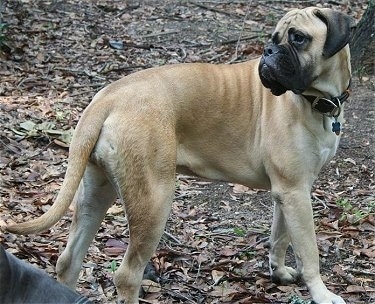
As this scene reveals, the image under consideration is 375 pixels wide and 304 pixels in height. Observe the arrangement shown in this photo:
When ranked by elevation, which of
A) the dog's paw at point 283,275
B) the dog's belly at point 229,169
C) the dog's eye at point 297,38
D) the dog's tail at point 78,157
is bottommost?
the dog's paw at point 283,275

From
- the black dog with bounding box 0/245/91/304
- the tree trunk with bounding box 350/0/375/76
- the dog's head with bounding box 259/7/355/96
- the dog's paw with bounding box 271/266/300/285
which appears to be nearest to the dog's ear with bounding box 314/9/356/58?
the dog's head with bounding box 259/7/355/96

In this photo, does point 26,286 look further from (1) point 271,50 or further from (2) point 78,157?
(1) point 271,50

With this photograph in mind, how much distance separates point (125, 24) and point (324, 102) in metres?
8.29

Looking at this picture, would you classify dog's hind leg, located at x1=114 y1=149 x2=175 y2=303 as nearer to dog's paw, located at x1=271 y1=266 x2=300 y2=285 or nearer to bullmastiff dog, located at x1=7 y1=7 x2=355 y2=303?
bullmastiff dog, located at x1=7 y1=7 x2=355 y2=303

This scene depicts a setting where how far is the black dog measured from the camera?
3.22 meters

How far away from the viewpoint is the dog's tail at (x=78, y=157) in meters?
4.30

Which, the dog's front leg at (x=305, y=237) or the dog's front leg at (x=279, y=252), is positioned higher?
the dog's front leg at (x=305, y=237)

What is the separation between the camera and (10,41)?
1109 centimetres

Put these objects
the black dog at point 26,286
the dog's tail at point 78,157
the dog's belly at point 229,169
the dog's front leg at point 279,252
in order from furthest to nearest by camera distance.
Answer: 1. the dog's front leg at point 279,252
2. the dog's belly at point 229,169
3. the dog's tail at point 78,157
4. the black dog at point 26,286

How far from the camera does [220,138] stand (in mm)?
5250

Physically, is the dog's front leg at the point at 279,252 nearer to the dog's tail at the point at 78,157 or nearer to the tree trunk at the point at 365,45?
the dog's tail at the point at 78,157

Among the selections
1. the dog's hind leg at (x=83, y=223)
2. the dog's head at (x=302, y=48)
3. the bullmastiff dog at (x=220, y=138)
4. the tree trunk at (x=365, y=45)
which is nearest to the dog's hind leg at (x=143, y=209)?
the bullmastiff dog at (x=220, y=138)

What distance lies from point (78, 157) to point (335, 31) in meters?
1.78

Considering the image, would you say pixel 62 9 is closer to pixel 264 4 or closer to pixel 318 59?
pixel 264 4
